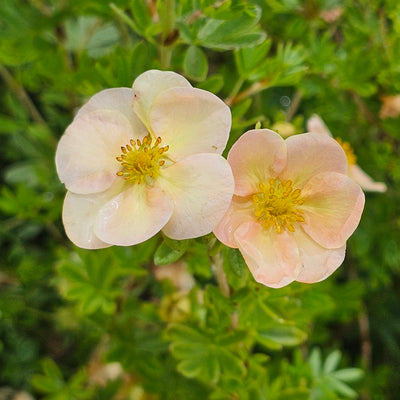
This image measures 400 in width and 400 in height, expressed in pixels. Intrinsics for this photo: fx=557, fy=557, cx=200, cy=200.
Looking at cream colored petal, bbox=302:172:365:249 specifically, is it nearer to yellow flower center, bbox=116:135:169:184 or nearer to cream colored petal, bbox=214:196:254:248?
cream colored petal, bbox=214:196:254:248

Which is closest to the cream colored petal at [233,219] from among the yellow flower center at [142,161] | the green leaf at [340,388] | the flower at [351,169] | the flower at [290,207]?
the flower at [290,207]

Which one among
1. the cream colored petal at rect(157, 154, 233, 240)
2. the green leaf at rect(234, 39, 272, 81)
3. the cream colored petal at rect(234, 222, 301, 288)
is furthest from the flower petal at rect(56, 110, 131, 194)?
the green leaf at rect(234, 39, 272, 81)

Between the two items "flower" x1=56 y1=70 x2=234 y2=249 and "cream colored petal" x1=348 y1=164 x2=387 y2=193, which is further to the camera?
"cream colored petal" x1=348 y1=164 x2=387 y2=193

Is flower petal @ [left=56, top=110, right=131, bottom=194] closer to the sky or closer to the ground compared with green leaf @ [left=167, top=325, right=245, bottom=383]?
closer to the sky

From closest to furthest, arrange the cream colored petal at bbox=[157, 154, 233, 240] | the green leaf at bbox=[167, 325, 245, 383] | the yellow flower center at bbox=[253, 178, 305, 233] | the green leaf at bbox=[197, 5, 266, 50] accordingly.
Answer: the cream colored petal at bbox=[157, 154, 233, 240], the yellow flower center at bbox=[253, 178, 305, 233], the green leaf at bbox=[197, 5, 266, 50], the green leaf at bbox=[167, 325, 245, 383]

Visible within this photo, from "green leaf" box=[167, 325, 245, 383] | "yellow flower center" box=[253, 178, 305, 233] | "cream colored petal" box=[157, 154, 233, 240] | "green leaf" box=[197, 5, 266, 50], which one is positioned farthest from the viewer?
"green leaf" box=[167, 325, 245, 383]

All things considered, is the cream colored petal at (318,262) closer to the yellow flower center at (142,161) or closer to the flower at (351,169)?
the yellow flower center at (142,161)

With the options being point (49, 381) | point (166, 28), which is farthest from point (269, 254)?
point (49, 381)
